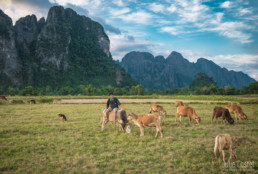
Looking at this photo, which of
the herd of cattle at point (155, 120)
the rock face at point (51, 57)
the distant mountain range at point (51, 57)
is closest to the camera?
the herd of cattle at point (155, 120)

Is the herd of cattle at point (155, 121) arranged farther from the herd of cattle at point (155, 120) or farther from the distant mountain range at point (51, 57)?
the distant mountain range at point (51, 57)

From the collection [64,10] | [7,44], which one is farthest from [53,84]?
[64,10]

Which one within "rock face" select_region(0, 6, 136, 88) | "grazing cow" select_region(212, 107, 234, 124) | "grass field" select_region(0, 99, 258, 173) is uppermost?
"rock face" select_region(0, 6, 136, 88)

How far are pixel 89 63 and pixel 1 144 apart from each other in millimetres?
165157

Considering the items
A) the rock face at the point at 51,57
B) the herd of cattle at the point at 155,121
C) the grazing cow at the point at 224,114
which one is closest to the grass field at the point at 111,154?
the herd of cattle at the point at 155,121

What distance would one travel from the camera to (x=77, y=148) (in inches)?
328

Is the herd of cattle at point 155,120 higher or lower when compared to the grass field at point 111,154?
higher

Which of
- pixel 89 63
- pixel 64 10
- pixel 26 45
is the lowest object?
pixel 89 63

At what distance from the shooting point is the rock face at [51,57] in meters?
121

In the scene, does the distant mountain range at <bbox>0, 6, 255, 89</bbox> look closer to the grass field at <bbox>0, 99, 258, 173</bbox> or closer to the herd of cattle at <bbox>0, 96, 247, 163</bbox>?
the herd of cattle at <bbox>0, 96, 247, 163</bbox>

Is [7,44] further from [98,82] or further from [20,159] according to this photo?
[20,159]

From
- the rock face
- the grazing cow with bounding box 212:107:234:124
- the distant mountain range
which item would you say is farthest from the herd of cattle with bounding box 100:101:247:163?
the rock face

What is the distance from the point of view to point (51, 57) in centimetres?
14188

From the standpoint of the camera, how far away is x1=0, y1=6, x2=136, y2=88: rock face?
120688 mm
